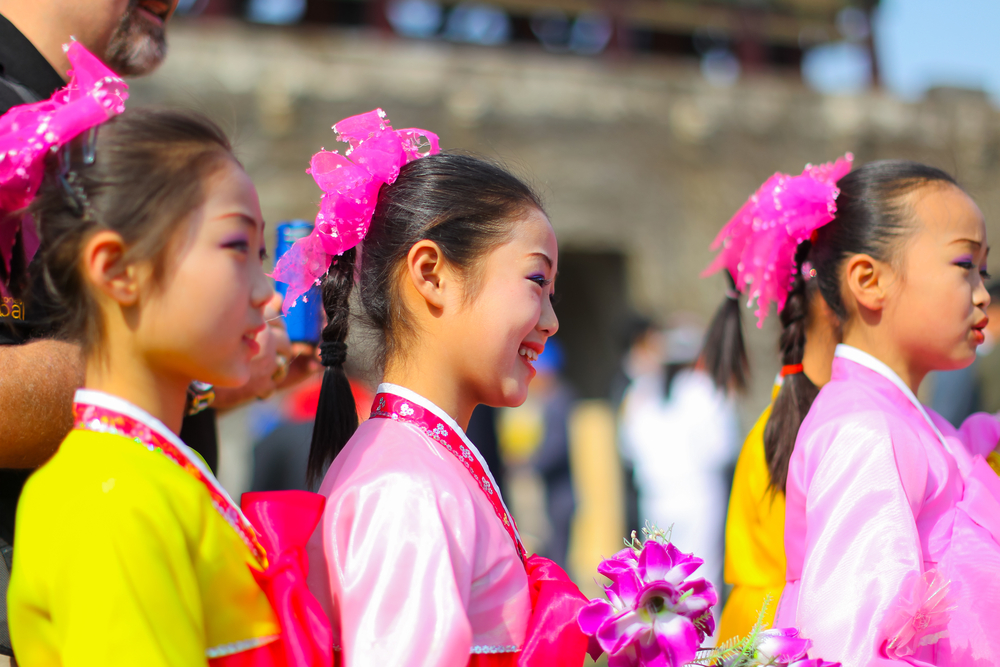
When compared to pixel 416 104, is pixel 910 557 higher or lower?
lower

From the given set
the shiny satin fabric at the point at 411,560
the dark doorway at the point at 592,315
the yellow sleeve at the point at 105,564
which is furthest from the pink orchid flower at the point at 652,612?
the dark doorway at the point at 592,315

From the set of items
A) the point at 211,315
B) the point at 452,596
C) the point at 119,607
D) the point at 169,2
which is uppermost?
the point at 169,2

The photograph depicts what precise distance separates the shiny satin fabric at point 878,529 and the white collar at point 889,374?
0.05 ft

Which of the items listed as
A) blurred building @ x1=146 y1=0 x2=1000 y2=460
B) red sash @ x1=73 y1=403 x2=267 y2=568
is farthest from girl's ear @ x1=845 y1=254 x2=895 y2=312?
blurred building @ x1=146 y1=0 x2=1000 y2=460

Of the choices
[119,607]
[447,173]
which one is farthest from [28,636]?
[447,173]

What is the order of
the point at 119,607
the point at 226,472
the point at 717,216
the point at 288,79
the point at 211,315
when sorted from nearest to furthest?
1. the point at 119,607
2. the point at 211,315
3. the point at 226,472
4. the point at 288,79
5. the point at 717,216

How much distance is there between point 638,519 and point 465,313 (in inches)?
182

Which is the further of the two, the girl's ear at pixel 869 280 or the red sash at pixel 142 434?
the girl's ear at pixel 869 280

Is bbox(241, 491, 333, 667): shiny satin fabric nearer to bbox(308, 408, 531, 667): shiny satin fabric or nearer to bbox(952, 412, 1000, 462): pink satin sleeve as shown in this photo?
bbox(308, 408, 531, 667): shiny satin fabric

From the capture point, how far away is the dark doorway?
32.5ft

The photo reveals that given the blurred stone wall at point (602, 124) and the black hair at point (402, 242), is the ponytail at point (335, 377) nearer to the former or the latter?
the black hair at point (402, 242)

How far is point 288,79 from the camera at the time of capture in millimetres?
8047

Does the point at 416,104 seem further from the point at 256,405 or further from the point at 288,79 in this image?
the point at 256,405

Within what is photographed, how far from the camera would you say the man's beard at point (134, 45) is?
171 centimetres
